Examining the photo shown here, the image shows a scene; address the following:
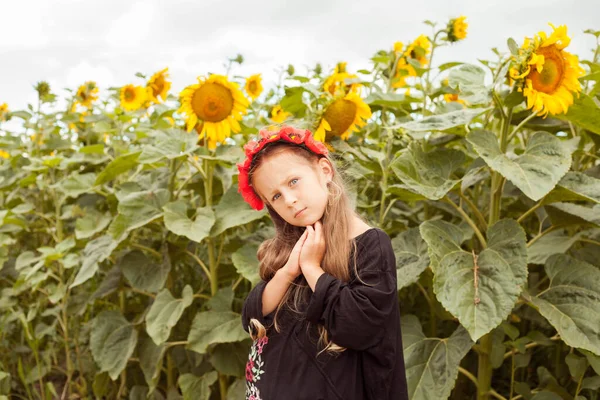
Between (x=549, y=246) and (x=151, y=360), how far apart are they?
4.29 feet

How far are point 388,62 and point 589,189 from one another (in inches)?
39.6

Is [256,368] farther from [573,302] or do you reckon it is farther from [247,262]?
[573,302]

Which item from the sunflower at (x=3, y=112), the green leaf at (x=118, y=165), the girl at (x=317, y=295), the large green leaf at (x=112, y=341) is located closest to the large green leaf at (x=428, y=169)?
the girl at (x=317, y=295)

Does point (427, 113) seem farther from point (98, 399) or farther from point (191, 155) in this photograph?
point (98, 399)

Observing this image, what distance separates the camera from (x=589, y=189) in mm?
1600

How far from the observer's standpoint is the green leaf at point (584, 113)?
1705 mm

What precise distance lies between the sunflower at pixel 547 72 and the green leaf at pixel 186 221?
0.93 m

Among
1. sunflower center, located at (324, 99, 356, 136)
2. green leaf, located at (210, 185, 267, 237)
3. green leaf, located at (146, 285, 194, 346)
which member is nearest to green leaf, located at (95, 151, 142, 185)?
green leaf, located at (210, 185, 267, 237)

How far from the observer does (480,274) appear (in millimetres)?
1568

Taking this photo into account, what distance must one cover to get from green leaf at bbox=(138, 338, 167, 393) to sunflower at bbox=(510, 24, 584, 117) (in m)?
1.35

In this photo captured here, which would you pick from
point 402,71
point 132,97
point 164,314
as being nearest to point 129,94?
point 132,97

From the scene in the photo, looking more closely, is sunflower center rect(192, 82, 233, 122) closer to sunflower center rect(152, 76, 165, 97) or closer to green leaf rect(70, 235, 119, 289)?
green leaf rect(70, 235, 119, 289)

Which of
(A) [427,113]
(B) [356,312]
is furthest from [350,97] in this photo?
(B) [356,312]

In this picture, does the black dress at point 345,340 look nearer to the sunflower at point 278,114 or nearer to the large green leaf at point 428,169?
the large green leaf at point 428,169
